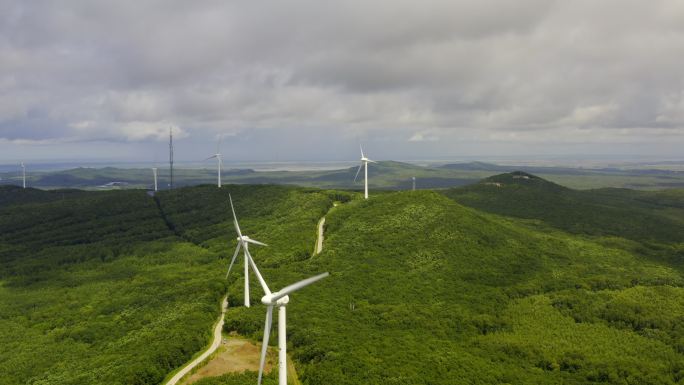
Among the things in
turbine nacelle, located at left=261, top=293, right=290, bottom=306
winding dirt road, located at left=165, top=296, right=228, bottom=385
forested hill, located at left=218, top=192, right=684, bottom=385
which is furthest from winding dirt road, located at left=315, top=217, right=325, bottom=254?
turbine nacelle, located at left=261, top=293, right=290, bottom=306

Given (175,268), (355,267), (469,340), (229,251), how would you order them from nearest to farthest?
1. (469,340)
2. (355,267)
3. (175,268)
4. (229,251)

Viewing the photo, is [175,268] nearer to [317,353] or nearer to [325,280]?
[325,280]

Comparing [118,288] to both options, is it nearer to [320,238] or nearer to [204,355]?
[204,355]

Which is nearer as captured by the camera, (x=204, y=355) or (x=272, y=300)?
(x=272, y=300)

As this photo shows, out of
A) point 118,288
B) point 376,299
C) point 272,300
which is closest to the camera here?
point 272,300

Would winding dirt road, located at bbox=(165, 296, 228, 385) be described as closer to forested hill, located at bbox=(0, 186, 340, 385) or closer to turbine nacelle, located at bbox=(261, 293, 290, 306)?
forested hill, located at bbox=(0, 186, 340, 385)

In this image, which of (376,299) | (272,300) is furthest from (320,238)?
(272,300)

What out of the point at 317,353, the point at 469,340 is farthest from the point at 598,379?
the point at 317,353

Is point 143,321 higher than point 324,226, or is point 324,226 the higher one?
point 324,226

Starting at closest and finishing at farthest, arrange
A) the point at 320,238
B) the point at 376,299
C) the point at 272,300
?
the point at 272,300 → the point at 376,299 → the point at 320,238
